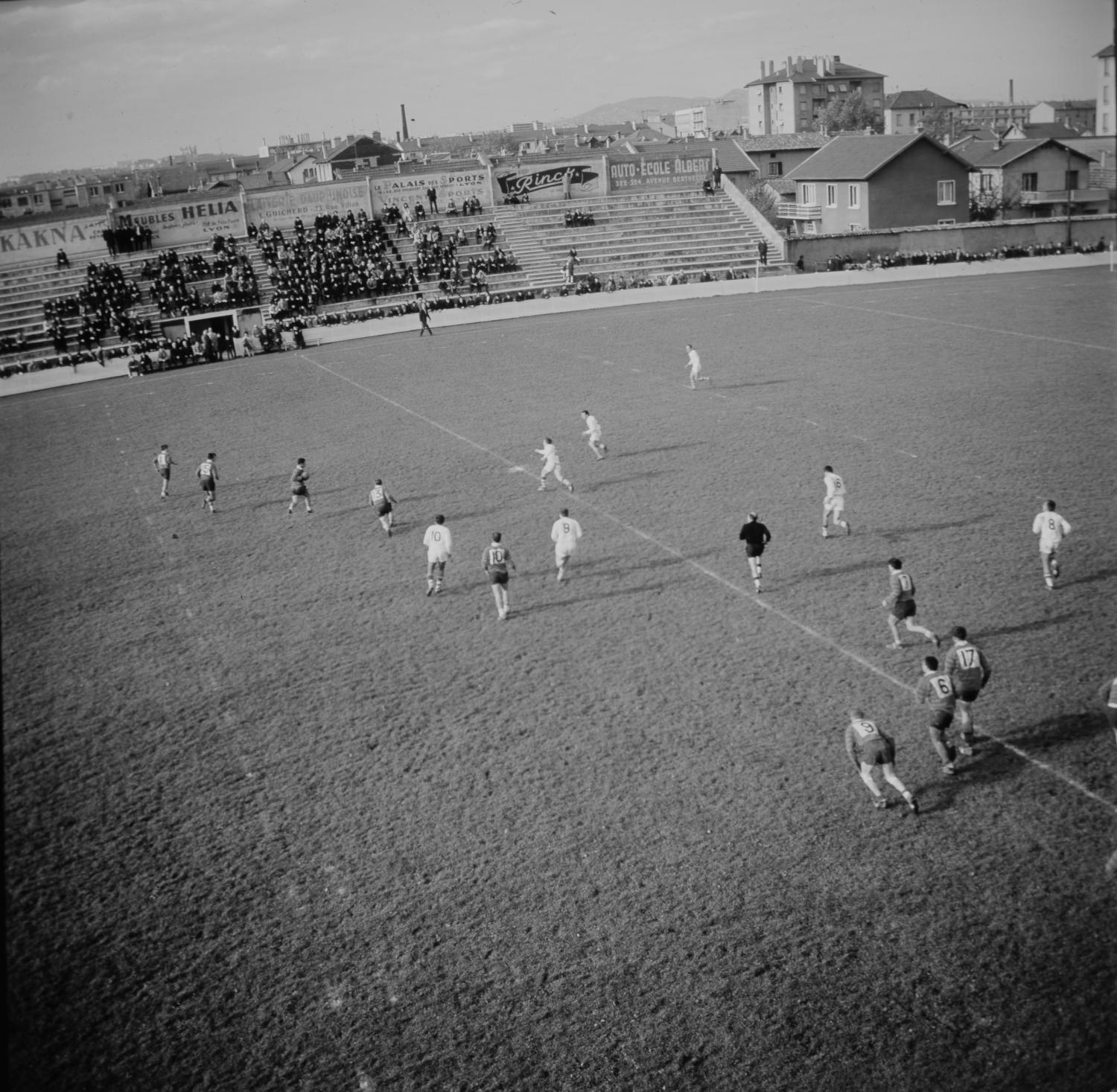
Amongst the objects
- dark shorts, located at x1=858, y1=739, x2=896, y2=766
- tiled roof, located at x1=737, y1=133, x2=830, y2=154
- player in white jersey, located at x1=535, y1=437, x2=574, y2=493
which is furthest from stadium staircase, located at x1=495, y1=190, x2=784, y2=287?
dark shorts, located at x1=858, y1=739, x2=896, y2=766

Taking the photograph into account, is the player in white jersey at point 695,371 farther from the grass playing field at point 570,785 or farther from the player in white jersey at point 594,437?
the player in white jersey at point 594,437

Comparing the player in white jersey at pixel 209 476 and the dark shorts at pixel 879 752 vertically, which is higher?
the player in white jersey at pixel 209 476

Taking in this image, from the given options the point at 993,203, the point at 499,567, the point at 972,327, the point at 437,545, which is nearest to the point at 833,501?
the point at 499,567

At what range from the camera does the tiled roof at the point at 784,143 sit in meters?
87.4

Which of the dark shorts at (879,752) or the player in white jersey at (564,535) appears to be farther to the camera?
the player in white jersey at (564,535)

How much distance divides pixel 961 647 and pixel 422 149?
120m

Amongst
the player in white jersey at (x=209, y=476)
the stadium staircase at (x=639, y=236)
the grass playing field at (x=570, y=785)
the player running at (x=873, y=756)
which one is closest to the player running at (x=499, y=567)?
the grass playing field at (x=570, y=785)

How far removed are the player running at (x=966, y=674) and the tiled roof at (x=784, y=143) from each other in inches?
3260

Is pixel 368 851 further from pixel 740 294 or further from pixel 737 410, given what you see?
pixel 740 294

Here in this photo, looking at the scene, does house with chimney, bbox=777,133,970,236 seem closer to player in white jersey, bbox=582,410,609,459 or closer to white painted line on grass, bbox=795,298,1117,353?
white painted line on grass, bbox=795,298,1117,353

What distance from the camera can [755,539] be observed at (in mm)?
16594

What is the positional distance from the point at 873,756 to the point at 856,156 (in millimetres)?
67991

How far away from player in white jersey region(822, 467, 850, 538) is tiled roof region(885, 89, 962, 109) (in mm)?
119695

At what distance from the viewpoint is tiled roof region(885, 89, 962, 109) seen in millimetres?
123438
